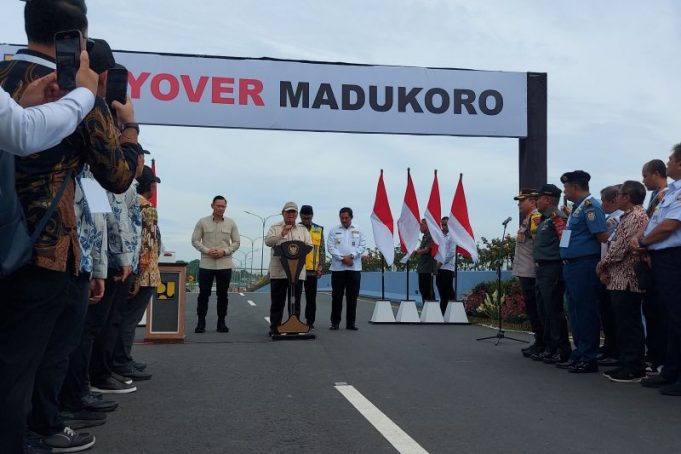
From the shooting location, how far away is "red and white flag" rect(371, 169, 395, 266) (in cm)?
1443

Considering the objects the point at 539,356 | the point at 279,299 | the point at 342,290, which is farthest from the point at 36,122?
the point at 342,290

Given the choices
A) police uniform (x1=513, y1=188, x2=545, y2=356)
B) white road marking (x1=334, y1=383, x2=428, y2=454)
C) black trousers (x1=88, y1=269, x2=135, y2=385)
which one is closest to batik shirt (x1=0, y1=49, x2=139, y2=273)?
white road marking (x1=334, y1=383, x2=428, y2=454)

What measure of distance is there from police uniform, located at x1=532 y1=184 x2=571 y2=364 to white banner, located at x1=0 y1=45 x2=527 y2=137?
600cm

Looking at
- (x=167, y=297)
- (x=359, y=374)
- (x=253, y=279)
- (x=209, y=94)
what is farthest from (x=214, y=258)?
(x=253, y=279)

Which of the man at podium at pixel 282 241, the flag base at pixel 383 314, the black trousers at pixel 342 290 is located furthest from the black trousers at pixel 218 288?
the flag base at pixel 383 314

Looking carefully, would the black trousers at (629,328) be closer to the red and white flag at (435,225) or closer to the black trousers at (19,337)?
the black trousers at (19,337)

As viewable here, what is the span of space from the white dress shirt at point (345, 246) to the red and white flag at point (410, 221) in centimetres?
215

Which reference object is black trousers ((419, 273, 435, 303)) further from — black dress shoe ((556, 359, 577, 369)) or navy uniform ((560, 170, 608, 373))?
navy uniform ((560, 170, 608, 373))

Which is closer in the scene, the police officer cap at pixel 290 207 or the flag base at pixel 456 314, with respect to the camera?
Answer: the police officer cap at pixel 290 207

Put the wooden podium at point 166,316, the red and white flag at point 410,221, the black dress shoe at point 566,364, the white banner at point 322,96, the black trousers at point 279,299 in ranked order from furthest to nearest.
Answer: the red and white flag at point 410,221 < the white banner at point 322,96 < the black trousers at point 279,299 < the wooden podium at point 166,316 < the black dress shoe at point 566,364

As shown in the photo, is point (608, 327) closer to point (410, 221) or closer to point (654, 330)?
point (654, 330)

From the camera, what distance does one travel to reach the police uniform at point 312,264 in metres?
11.2

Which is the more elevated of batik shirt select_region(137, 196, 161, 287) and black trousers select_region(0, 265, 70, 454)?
batik shirt select_region(137, 196, 161, 287)

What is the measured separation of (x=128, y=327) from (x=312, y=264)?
4.75 metres
